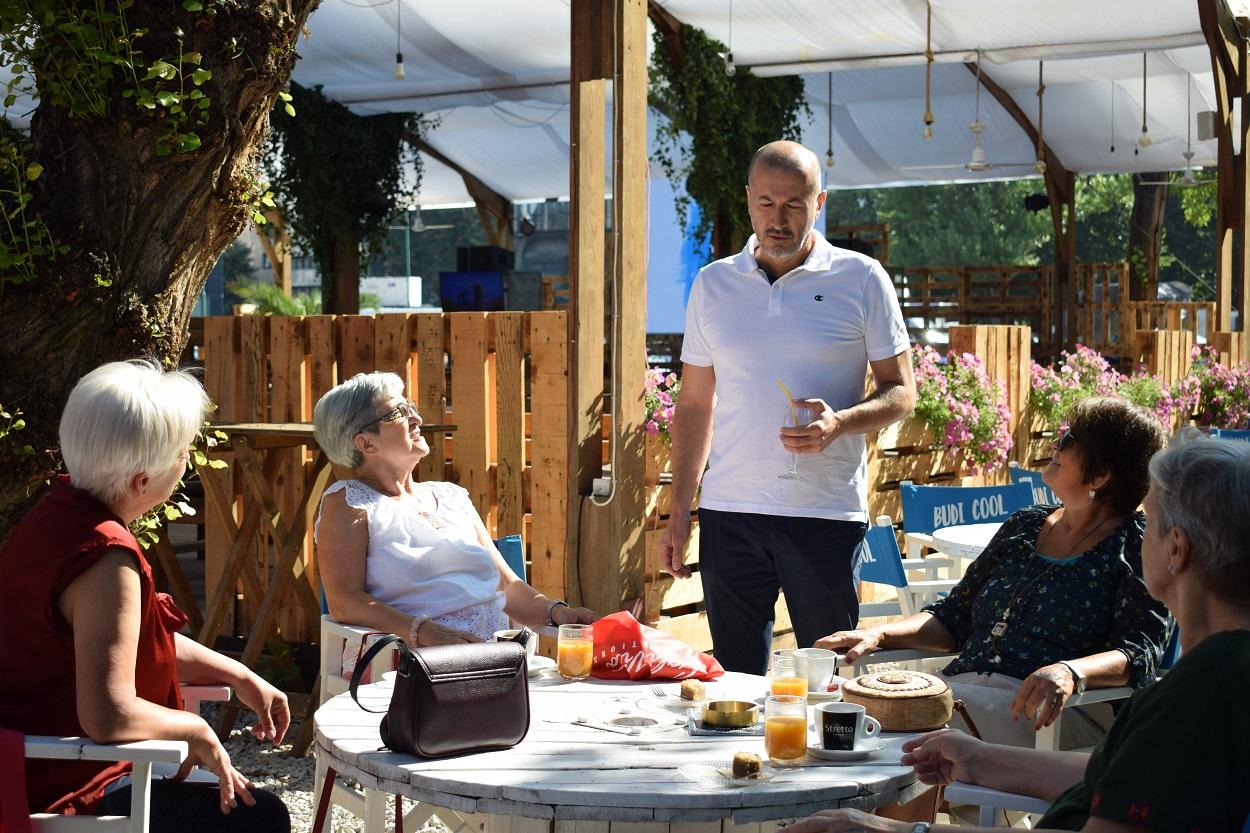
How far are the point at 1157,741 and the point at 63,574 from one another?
1.61m

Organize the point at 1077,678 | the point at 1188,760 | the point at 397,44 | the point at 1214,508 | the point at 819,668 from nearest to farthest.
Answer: the point at 1188,760 → the point at 1214,508 → the point at 819,668 → the point at 1077,678 → the point at 397,44

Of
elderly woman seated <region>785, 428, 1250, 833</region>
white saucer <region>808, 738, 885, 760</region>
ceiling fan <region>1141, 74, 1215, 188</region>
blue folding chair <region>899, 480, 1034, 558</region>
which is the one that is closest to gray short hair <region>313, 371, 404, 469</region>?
white saucer <region>808, 738, 885, 760</region>

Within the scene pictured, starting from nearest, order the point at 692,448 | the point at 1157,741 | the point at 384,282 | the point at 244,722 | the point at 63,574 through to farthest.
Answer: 1. the point at 1157,741
2. the point at 63,574
3. the point at 692,448
4. the point at 244,722
5. the point at 384,282

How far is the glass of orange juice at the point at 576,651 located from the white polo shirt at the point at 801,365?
81 centimetres

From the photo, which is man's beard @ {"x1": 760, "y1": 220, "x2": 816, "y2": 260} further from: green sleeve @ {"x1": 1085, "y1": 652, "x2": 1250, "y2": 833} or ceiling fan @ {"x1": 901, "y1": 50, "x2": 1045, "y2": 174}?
ceiling fan @ {"x1": 901, "y1": 50, "x2": 1045, "y2": 174}

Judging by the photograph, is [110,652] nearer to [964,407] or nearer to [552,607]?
[552,607]

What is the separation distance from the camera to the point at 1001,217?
176 feet

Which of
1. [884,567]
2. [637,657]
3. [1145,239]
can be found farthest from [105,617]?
[1145,239]

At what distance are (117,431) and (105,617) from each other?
31 centimetres

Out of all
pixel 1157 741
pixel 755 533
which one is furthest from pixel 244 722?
pixel 1157 741

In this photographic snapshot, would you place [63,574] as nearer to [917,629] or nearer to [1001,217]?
[917,629]

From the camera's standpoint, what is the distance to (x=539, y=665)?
115 inches

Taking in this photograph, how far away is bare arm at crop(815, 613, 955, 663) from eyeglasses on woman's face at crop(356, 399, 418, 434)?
3.79 feet

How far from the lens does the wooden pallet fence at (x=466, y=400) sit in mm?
5180
